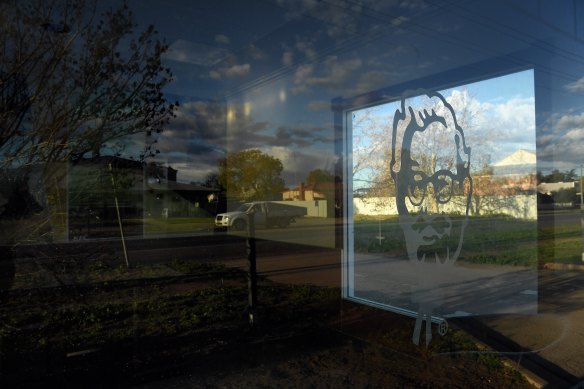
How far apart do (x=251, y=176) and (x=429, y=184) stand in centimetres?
175

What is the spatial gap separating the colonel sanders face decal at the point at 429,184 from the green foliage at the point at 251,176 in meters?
1.12

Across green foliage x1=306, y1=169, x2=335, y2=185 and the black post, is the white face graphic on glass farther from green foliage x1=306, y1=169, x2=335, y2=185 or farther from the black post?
the black post

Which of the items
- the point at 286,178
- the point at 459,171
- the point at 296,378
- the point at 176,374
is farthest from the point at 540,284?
the point at 176,374

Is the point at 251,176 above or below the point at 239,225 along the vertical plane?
above

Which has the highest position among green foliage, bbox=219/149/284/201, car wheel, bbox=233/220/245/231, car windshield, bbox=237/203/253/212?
green foliage, bbox=219/149/284/201

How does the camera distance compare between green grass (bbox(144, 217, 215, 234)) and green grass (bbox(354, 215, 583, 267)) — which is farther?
green grass (bbox(354, 215, 583, 267))

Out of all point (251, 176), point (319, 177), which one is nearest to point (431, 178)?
point (319, 177)

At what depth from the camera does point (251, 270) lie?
3.91 meters

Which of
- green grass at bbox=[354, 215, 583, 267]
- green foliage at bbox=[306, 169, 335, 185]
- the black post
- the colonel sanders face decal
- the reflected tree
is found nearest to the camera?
the reflected tree

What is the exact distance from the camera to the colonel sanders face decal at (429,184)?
4.32 m

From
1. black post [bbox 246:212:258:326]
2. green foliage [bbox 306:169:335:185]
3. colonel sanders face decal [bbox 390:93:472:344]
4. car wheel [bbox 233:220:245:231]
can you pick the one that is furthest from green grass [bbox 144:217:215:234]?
colonel sanders face decal [bbox 390:93:472:344]

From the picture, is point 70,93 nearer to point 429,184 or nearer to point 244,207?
point 244,207

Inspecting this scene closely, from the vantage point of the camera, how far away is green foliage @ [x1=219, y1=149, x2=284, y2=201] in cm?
364

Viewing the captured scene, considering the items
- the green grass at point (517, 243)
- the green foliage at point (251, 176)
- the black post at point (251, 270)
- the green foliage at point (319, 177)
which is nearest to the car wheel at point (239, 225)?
the black post at point (251, 270)
